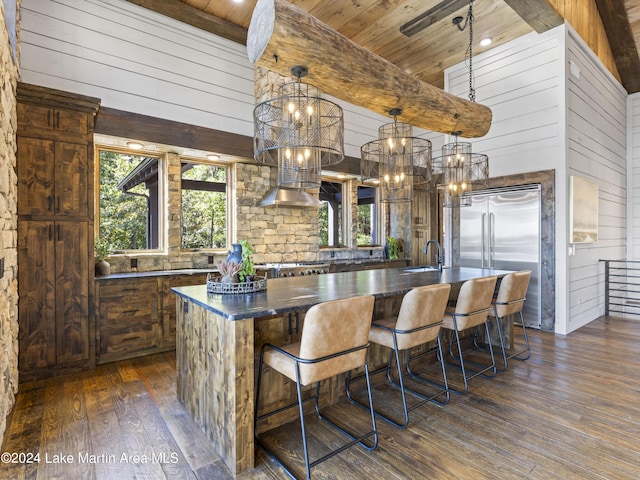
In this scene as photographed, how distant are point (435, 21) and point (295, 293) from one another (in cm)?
423

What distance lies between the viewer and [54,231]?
3.17 meters

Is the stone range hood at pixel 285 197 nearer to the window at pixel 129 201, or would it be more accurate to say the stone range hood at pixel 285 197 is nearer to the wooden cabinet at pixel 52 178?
the window at pixel 129 201

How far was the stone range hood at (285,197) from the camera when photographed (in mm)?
4824

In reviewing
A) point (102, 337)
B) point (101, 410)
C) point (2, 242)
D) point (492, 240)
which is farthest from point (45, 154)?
point (492, 240)

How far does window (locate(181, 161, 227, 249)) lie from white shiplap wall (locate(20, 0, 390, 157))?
2.30ft

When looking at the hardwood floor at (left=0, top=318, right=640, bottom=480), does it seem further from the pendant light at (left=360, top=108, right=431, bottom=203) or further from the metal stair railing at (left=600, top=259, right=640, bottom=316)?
the metal stair railing at (left=600, top=259, right=640, bottom=316)

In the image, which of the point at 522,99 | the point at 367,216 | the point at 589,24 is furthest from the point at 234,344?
the point at 589,24

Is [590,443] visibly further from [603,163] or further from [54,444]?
[603,163]

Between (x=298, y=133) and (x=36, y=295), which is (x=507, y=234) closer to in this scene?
(x=298, y=133)

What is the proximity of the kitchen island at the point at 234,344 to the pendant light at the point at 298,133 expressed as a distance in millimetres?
941

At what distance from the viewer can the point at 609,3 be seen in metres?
5.17

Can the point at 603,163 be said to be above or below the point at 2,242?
above

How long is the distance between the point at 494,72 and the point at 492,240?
8.65ft

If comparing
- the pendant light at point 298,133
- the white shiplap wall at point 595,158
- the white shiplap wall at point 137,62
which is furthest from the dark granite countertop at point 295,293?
the white shiplap wall at point 595,158
